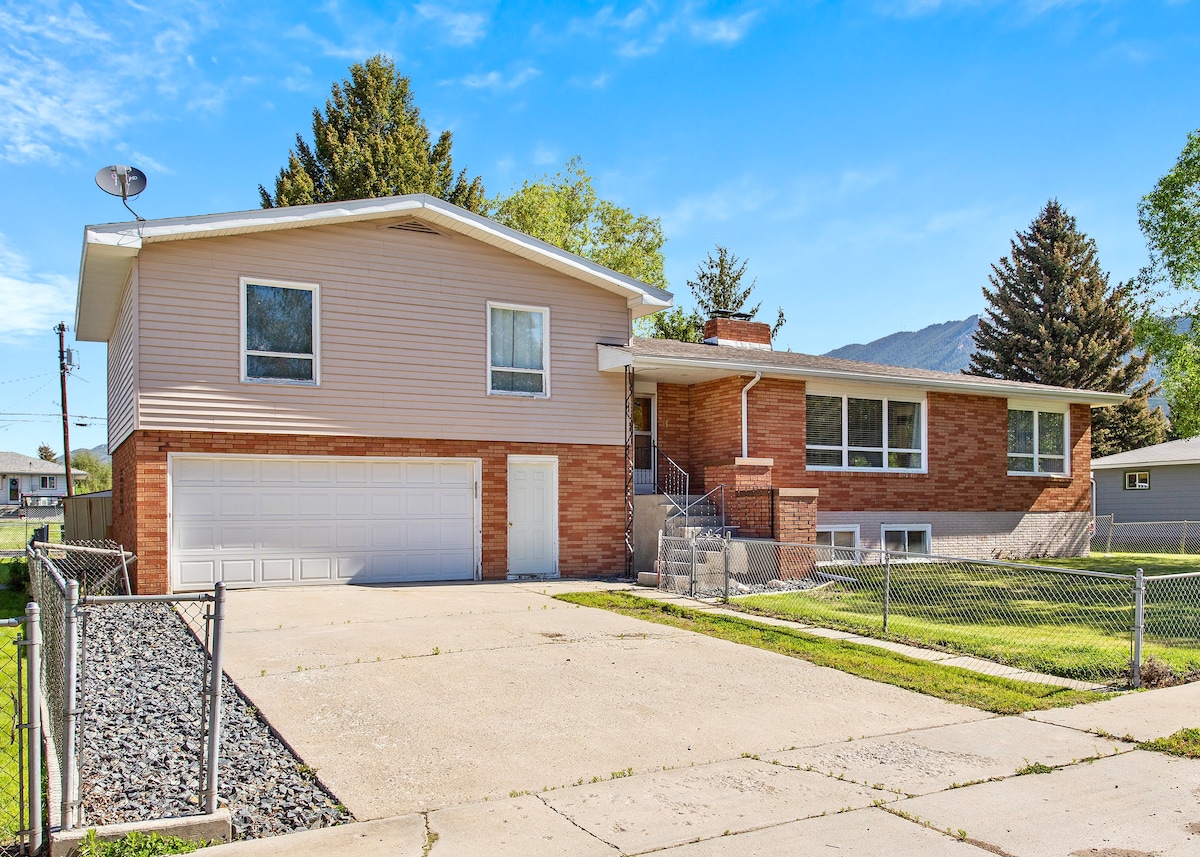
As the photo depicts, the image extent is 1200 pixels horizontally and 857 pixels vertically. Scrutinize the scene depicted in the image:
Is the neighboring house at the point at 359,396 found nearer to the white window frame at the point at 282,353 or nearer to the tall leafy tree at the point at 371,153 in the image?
the white window frame at the point at 282,353

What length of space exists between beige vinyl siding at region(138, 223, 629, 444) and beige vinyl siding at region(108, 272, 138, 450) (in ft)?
1.20

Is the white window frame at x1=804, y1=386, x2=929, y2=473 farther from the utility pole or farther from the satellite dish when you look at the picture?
the utility pole

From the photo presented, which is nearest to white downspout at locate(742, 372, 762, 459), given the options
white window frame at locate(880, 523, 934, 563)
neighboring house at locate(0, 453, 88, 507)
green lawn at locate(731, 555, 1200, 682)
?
green lawn at locate(731, 555, 1200, 682)

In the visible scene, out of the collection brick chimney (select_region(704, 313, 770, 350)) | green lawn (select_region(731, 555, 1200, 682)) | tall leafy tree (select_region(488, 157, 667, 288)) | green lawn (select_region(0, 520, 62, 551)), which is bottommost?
green lawn (select_region(0, 520, 62, 551))

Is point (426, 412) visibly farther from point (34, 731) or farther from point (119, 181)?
point (34, 731)

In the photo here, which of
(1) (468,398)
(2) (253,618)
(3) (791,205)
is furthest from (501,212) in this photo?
(2) (253,618)

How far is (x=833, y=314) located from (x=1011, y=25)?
103ft

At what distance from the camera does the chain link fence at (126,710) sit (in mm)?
4371

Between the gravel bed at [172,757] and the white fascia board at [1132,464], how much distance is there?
28579mm

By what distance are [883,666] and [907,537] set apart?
454 inches

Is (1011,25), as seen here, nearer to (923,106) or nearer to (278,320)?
(923,106)

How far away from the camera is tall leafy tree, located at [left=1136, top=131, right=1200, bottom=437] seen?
985 inches

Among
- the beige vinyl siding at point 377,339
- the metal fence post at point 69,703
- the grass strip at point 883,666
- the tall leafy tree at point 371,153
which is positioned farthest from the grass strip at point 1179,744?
the tall leafy tree at point 371,153

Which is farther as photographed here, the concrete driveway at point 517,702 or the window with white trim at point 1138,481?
the window with white trim at point 1138,481
